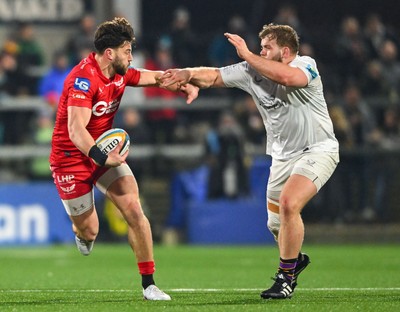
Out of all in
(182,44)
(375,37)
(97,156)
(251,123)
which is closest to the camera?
(97,156)

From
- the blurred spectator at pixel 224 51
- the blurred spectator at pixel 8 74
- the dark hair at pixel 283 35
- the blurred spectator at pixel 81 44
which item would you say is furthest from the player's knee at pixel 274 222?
the blurred spectator at pixel 224 51

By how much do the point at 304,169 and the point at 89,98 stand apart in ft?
6.20

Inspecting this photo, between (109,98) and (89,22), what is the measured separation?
38.5 ft

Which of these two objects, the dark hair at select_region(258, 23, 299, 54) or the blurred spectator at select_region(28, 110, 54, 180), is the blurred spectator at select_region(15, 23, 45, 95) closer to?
the blurred spectator at select_region(28, 110, 54, 180)

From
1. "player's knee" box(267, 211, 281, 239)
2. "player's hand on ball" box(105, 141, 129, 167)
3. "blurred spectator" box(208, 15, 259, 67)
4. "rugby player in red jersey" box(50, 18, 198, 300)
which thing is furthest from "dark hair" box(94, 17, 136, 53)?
"blurred spectator" box(208, 15, 259, 67)

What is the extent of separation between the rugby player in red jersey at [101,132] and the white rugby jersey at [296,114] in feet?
2.29

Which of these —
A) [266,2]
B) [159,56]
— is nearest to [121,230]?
[159,56]

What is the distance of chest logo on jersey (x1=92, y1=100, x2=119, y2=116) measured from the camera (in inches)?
384

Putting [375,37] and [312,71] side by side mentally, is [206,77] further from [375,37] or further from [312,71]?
[375,37]

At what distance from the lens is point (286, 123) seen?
32.5ft

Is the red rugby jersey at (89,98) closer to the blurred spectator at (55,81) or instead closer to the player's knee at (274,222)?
the player's knee at (274,222)

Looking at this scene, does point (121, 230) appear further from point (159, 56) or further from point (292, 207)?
point (292, 207)

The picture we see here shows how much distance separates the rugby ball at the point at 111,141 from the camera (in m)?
9.52

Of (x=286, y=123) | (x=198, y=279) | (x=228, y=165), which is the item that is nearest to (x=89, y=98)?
(x=286, y=123)
